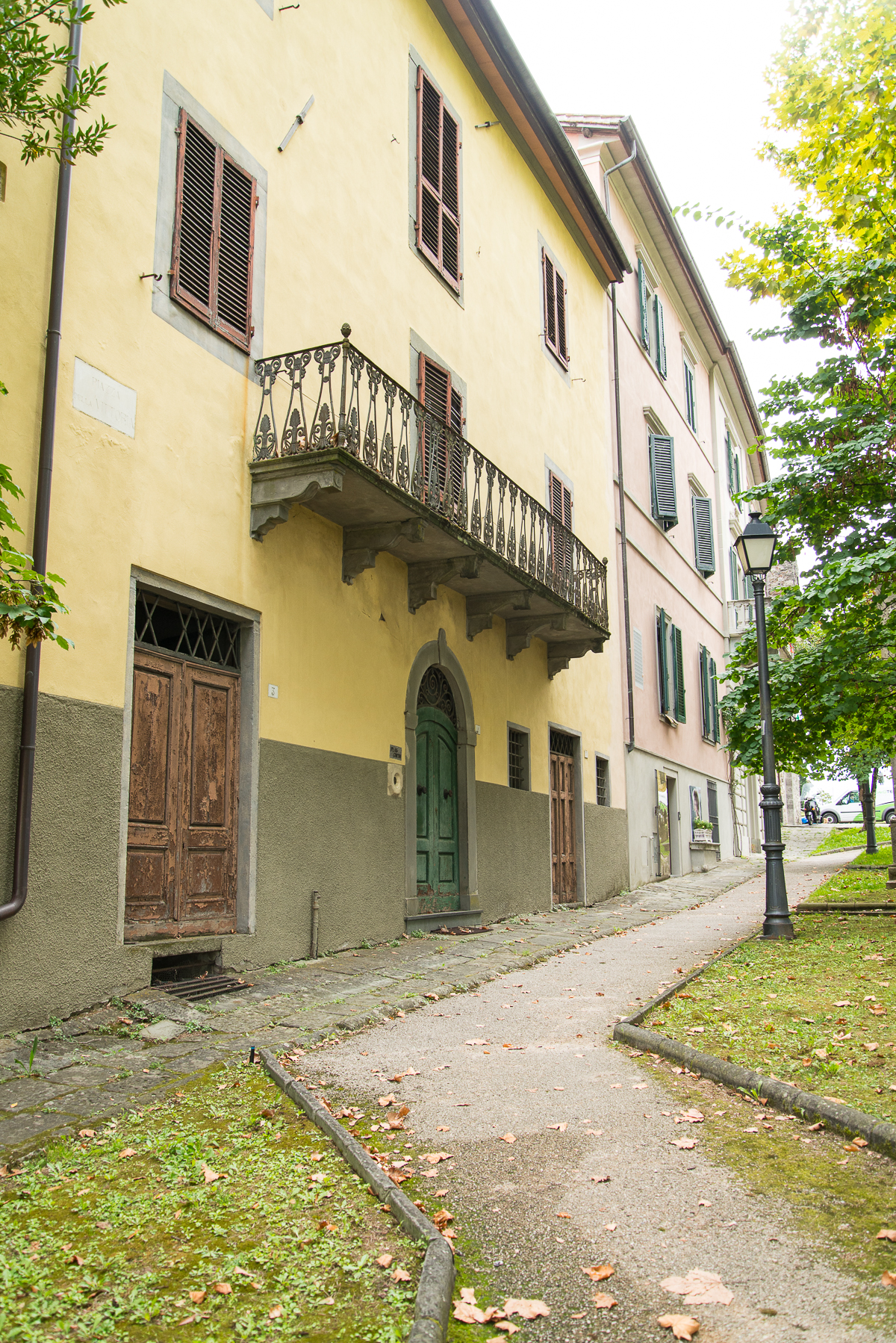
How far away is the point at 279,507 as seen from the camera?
837 cm

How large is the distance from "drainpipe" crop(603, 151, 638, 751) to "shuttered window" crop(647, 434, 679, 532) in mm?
2544

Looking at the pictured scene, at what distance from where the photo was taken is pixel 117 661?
6.86 meters

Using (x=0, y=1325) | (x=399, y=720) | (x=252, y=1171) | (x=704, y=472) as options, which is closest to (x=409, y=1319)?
(x=0, y=1325)

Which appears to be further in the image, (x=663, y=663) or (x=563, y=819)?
(x=663, y=663)

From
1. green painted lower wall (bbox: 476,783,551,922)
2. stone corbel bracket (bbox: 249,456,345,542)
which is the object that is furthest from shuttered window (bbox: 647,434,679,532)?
stone corbel bracket (bbox: 249,456,345,542)

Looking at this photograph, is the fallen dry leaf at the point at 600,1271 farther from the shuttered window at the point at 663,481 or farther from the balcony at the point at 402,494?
the shuttered window at the point at 663,481

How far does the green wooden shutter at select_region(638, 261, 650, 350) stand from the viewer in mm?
22234

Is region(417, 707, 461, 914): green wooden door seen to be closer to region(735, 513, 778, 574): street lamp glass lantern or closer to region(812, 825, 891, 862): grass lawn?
region(735, 513, 778, 574): street lamp glass lantern

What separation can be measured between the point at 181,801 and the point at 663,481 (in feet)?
56.5

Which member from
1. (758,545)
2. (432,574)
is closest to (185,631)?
(432,574)

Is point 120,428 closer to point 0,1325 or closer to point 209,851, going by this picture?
point 209,851

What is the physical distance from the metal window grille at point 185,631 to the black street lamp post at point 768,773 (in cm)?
527

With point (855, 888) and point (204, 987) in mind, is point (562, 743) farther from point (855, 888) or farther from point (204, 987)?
A: point (204, 987)

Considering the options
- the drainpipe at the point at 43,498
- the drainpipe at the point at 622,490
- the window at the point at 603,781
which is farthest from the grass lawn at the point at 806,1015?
the drainpipe at the point at 622,490
